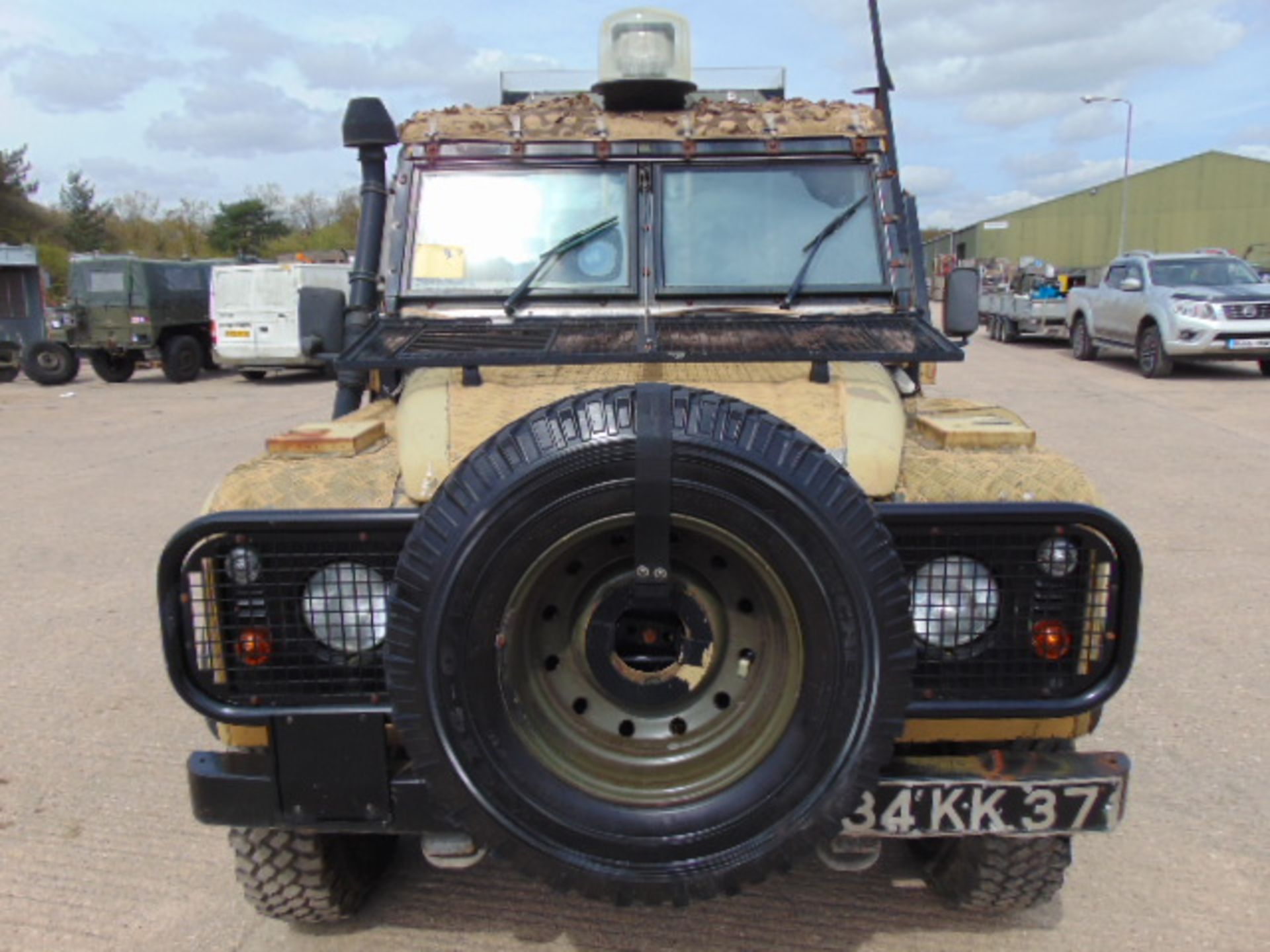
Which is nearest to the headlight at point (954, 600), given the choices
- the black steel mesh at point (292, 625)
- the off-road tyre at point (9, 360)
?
the black steel mesh at point (292, 625)

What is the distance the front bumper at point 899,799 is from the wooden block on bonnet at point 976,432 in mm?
810

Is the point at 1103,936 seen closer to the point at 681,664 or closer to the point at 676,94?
the point at 681,664

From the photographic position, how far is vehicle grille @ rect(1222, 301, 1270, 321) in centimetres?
1500

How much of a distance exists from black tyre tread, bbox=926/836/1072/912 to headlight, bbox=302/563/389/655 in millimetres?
1733

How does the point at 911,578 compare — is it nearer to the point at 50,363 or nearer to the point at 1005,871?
the point at 1005,871

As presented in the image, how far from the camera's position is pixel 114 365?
63.9 feet

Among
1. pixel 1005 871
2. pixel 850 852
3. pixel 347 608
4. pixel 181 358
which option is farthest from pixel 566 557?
pixel 181 358

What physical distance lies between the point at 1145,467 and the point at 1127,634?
7.58m

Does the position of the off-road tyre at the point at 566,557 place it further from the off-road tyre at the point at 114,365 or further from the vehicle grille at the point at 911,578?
the off-road tyre at the point at 114,365

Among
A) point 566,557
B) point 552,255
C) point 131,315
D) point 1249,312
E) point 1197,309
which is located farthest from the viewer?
point 131,315

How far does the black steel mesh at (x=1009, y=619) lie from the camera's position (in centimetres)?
240

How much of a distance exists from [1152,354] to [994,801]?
1576 centimetres

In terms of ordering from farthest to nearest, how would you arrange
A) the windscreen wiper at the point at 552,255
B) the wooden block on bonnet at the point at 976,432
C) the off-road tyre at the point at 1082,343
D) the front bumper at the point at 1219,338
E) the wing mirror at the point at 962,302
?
the off-road tyre at the point at 1082,343 < the front bumper at the point at 1219,338 < the wing mirror at the point at 962,302 < the windscreen wiper at the point at 552,255 < the wooden block on bonnet at the point at 976,432

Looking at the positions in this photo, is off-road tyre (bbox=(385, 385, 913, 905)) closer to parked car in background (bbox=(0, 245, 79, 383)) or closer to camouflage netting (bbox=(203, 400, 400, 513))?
camouflage netting (bbox=(203, 400, 400, 513))
